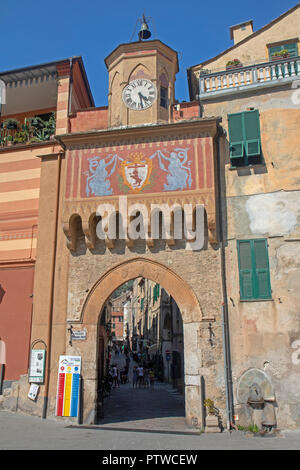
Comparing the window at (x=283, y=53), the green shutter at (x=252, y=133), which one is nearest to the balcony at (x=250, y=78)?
the window at (x=283, y=53)

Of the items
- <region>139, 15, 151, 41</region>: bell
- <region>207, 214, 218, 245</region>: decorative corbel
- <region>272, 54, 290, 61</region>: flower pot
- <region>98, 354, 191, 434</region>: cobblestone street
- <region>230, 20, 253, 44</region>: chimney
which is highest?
<region>230, 20, 253, 44</region>: chimney

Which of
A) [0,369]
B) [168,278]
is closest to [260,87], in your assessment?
[168,278]

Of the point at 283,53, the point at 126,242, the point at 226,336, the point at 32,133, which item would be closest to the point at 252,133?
the point at 283,53

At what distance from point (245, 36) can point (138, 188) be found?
9504mm

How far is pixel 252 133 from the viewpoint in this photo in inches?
530

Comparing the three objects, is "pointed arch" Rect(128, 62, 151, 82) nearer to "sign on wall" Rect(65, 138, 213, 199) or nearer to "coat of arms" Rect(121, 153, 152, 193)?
"sign on wall" Rect(65, 138, 213, 199)

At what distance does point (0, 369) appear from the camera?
13.6 meters

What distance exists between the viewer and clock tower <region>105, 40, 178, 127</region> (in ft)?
48.5

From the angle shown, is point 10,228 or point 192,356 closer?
point 192,356

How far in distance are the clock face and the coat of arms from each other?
2.27m

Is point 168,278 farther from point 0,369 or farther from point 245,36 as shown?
point 245,36

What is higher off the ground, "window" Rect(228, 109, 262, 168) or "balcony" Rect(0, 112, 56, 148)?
"balcony" Rect(0, 112, 56, 148)

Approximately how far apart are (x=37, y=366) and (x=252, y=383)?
6.62m

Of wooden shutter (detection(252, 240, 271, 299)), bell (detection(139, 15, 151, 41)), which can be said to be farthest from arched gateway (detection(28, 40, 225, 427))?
bell (detection(139, 15, 151, 41))
